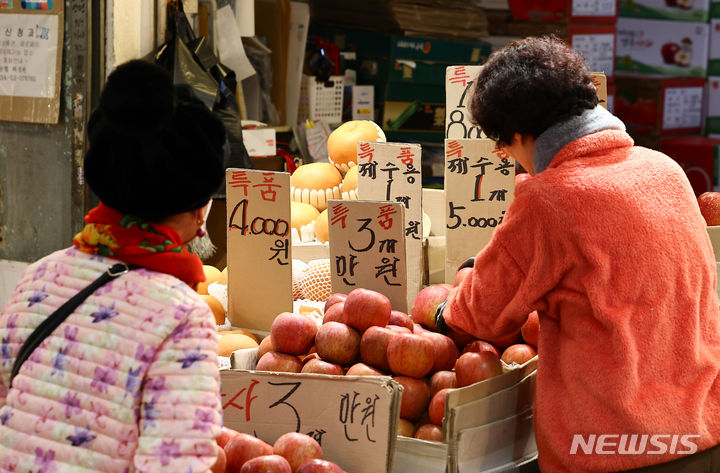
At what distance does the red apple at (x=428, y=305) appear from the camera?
220 cm

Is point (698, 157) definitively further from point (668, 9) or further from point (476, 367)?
point (476, 367)

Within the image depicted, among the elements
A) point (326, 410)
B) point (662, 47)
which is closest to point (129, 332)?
point (326, 410)

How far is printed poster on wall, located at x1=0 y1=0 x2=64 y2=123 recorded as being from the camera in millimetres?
3900

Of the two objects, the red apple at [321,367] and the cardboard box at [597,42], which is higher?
the cardboard box at [597,42]

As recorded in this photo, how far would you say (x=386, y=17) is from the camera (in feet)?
18.4

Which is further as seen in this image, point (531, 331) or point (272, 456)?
point (531, 331)

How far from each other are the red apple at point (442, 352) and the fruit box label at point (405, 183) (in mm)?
550

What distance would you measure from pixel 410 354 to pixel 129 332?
0.91 metres

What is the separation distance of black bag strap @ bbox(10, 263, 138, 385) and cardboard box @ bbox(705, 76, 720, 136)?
643cm

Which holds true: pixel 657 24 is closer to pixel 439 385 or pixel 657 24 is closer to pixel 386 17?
pixel 386 17

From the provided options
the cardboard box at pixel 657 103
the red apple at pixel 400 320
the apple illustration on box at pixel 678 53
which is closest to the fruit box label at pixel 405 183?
the red apple at pixel 400 320

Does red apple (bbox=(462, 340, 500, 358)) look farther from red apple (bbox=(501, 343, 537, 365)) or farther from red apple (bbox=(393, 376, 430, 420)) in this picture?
red apple (bbox=(393, 376, 430, 420))

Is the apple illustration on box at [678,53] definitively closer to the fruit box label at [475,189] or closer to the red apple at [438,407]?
the fruit box label at [475,189]

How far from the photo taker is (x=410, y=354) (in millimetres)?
1958
